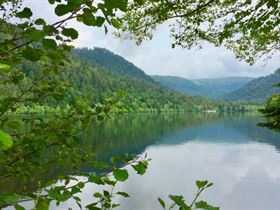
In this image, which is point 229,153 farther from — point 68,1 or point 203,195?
point 68,1

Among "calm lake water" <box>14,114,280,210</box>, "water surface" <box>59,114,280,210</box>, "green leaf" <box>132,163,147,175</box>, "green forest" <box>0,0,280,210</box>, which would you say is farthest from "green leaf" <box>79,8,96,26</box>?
"calm lake water" <box>14,114,280,210</box>

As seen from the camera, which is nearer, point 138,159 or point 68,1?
point 68,1

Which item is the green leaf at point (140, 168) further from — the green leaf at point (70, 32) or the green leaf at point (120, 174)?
the green leaf at point (70, 32)

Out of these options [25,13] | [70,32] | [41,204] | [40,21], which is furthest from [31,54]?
[41,204]

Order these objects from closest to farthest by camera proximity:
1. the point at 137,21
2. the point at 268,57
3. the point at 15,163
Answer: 1. the point at 15,163
2. the point at 137,21
3. the point at 268,57

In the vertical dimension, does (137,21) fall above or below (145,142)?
above

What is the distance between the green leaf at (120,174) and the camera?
9.01ft

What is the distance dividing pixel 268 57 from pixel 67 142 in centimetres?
1624

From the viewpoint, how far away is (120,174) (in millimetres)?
2779

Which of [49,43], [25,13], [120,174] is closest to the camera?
[49,43]

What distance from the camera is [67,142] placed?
4.18 metres

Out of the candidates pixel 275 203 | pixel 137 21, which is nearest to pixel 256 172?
pixel 275 203

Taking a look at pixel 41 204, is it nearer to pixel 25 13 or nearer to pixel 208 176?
pixel 25 13

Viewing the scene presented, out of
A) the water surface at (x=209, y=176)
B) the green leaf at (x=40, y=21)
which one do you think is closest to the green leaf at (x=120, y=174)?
the green leaf at (x=40, y=21)
